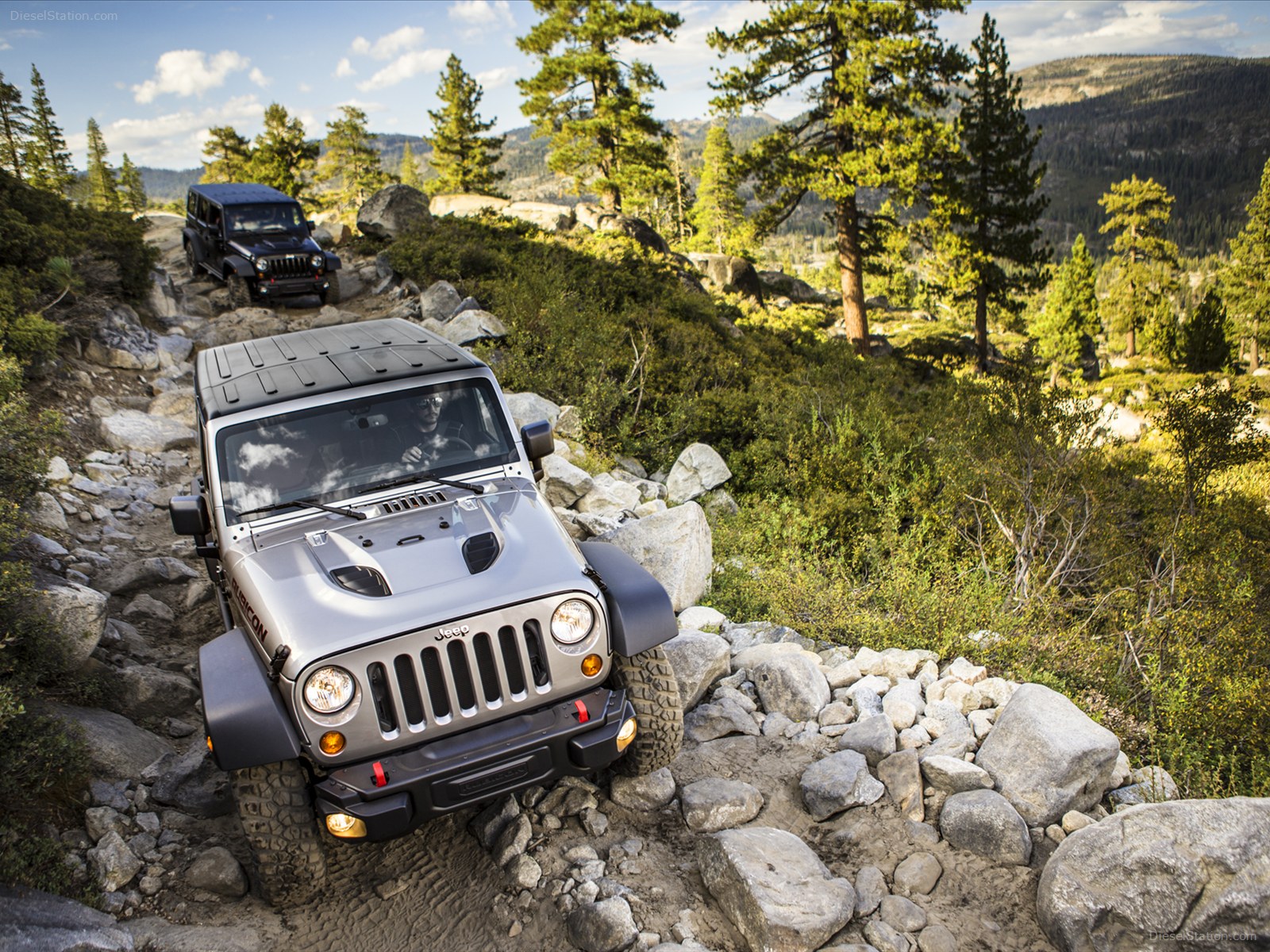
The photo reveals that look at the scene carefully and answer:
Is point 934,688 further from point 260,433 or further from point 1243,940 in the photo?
point 260,433

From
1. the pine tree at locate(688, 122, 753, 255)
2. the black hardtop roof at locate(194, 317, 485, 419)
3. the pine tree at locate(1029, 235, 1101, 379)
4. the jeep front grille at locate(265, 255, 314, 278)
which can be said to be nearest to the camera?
the black hardtop roof at locate(194, 317, 485, 419)

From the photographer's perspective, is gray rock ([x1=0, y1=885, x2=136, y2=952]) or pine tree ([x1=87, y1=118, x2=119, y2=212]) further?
pine tree ([x1=87, y1=118, x2=119, y2=212])

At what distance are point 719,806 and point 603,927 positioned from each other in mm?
947

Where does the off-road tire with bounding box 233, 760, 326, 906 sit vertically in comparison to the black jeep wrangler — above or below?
below

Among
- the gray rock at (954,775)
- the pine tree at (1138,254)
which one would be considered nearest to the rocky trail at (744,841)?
the gray rock at (954,775)

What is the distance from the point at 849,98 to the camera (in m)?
21.6

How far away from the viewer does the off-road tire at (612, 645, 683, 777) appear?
4156 millimetres

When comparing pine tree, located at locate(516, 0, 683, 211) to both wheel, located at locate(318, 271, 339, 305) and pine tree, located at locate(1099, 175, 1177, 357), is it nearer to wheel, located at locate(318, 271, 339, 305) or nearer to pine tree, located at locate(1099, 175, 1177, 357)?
wheel, located at locate(318, 271, 339, 305)

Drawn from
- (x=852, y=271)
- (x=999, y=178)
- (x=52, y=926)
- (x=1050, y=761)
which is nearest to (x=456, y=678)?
(x=52, y=926)

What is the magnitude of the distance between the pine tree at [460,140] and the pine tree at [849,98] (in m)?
22.9

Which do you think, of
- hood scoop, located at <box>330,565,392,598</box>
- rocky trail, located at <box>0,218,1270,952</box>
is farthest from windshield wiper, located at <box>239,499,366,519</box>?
rocky trail, located at <box>0,218,1270,952</box>

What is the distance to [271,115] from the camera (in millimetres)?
40719

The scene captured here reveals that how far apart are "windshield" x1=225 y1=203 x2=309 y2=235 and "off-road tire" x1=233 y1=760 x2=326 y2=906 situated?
596 inches

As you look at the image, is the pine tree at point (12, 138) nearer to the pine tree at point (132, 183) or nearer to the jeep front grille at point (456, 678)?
the pine tree at point (132, 183)
